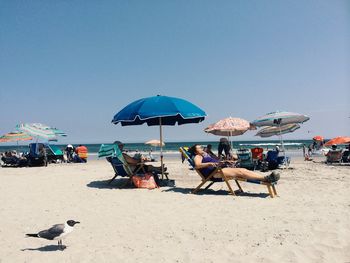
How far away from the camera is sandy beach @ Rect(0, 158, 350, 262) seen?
339cm

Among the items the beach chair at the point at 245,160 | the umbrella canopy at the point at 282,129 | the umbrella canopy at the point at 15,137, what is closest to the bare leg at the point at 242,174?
the beach chair at the point at 245,160

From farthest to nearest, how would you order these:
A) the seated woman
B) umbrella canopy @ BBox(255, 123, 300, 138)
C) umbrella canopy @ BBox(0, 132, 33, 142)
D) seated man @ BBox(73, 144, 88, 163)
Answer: seated man @ BBox(73, 144, 88, 163), umbrella canopy @ BBox(0, 132, 33, 142), umbrella canopy @ BBox(255, 123, 300, 138), the seated woman

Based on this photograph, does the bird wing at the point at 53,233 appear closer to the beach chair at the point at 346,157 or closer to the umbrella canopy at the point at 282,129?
the umbrella canopy at the point at 282,129

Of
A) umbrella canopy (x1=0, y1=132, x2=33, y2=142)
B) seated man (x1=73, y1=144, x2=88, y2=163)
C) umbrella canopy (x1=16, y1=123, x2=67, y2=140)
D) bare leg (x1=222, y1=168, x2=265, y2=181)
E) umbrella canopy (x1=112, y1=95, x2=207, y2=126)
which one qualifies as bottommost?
seated man (x1=73, y1=144, x2=88, y2=163)

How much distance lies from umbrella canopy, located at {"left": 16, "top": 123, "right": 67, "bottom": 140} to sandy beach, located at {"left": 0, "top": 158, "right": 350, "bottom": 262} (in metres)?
8.11

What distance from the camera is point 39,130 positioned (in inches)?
604

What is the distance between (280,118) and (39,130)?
35.0 ft

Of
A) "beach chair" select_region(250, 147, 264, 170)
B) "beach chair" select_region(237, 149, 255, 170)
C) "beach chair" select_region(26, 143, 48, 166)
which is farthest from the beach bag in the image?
"beach chair" select_region(26, 143, 48, 166)

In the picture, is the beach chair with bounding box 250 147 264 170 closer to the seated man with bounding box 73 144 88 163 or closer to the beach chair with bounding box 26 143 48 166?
the beach chair with bounding box 26 143 48 166

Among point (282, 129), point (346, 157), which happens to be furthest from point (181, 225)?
point (346, 157)

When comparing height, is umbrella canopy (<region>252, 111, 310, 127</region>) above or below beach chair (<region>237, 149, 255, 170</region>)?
above

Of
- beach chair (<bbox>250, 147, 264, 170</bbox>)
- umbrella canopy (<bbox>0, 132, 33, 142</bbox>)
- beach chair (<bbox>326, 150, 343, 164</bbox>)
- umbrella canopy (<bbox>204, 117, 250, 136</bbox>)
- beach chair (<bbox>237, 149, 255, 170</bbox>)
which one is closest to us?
beach chair (<bbox>237, 149, 255, 170</bbox>)

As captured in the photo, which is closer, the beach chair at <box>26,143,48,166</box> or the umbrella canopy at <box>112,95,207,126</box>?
the umbrella canopy at <box>112,95,207,126</box>

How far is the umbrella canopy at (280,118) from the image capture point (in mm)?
11352
